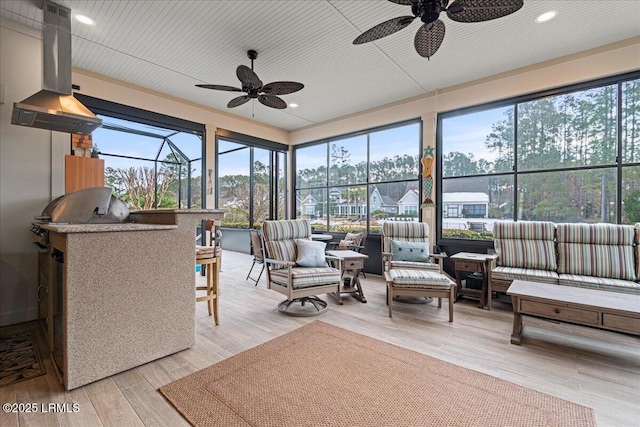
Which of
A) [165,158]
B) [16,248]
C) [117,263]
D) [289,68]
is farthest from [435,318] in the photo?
[165,158]

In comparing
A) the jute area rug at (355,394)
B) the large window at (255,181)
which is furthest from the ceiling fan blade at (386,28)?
the large window at (255,181)

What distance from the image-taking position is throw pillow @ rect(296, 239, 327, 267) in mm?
3656

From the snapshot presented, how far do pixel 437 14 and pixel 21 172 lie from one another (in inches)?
180

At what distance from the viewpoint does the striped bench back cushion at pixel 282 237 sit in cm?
372

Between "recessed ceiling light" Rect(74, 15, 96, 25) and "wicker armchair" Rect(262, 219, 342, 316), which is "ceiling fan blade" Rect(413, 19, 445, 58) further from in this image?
"recessed ceiling light" Rect(74, 15, 96, 25)

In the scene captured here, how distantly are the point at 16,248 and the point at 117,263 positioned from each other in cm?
224

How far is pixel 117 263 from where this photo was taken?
6.91 feet

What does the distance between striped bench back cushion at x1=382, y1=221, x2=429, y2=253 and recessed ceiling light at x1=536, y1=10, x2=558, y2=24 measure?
2.72 metres

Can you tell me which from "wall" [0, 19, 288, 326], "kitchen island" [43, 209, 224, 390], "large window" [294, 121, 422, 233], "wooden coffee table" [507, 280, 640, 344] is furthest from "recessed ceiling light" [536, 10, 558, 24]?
"wall" [0, 19, 288, 326]

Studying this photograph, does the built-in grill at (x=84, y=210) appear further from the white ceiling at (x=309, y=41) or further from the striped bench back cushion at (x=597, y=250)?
the striped bench back cushion at (x=597, y=250)

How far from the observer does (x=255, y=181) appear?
7.39 meters

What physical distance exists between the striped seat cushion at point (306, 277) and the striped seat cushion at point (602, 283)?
2622 mm

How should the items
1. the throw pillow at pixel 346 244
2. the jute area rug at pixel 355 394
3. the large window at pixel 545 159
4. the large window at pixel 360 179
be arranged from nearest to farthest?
the jute area rug at pixel 355 394 < the large window at pixel 545 159 < the throw pillow at pixel 346 244 < the large window at pixel 360 179

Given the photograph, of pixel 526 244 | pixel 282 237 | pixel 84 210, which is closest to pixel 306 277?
pixel 282 237
